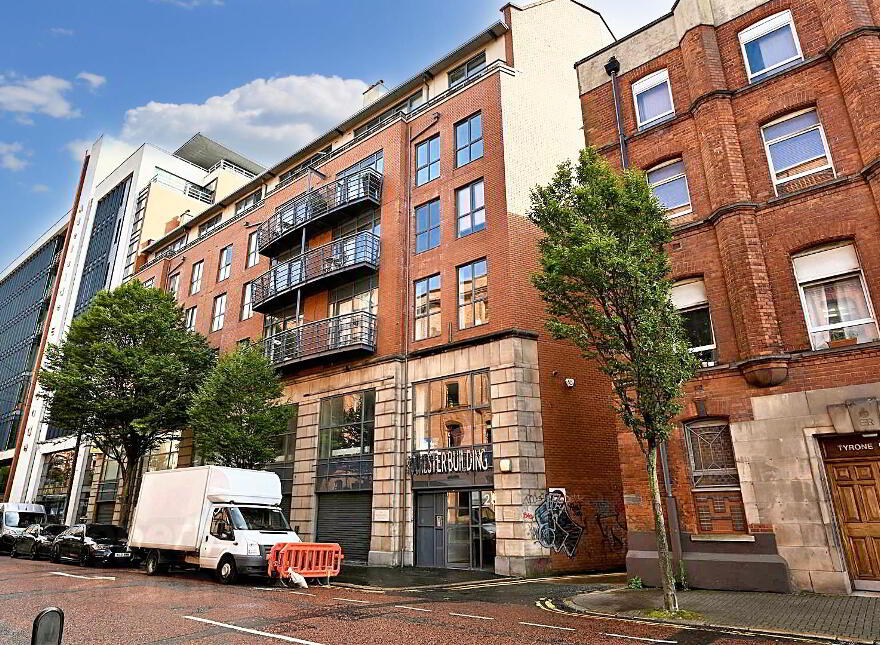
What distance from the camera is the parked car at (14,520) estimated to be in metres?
26.8

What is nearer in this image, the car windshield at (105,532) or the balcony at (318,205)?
the car windshield at (105,532)

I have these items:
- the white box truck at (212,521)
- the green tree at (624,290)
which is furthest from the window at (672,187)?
the white box truck at (212,521)

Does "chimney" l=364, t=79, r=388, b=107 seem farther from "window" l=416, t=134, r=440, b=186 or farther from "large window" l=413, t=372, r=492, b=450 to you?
"large window" l=413, t=372, r=492, b=450

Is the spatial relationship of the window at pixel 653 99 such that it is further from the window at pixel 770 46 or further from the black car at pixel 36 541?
the black car at pixel 36 541

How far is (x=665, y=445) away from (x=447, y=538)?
8226 mm

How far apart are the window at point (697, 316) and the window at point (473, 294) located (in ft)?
22.2

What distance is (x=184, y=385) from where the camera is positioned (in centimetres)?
2756

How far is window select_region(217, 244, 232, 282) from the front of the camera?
109 feet

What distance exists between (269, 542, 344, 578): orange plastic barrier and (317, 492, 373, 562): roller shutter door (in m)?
5.48

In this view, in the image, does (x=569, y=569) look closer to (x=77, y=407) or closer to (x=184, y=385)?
(x=184, y=385)

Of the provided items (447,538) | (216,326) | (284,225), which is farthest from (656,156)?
(216,326)

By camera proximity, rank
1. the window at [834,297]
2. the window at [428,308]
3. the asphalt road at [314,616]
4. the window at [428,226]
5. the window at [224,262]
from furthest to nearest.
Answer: the window at [224,262] → the window at [428,226] → the window at [428,308] → the window at [834,297] → the asphalt road at [314,616]

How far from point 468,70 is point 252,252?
15.3 m

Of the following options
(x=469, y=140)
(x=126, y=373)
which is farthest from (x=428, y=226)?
(x=126, y=373)
